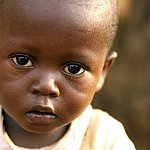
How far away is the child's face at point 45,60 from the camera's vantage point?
1830 millimetres

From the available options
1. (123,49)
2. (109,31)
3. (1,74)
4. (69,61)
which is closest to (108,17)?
(109,31)

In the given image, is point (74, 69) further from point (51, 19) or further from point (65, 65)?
point (51, 19)

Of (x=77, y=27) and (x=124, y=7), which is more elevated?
(x=77, y=27)

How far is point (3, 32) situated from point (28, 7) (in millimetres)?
99

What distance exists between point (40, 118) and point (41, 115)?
1 centimetres

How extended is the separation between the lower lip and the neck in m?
0.18

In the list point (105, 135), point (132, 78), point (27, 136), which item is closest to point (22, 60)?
point (27, 136)

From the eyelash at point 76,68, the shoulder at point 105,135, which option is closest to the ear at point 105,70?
the shoulder at point 105,135

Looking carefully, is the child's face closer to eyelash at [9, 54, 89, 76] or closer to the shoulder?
eyelash at [9, 54, 89, 76]

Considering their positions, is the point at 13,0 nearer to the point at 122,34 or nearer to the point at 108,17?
the point at 108,17

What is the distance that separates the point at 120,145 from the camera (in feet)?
6.97

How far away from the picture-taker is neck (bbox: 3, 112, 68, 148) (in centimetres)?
206

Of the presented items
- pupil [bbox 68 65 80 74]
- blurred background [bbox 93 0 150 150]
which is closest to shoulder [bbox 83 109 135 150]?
pupil [bbox 68 65 80 74]

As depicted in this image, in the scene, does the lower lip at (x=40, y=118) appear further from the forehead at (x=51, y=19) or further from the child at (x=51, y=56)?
the forehead at (x=51, y=19)
